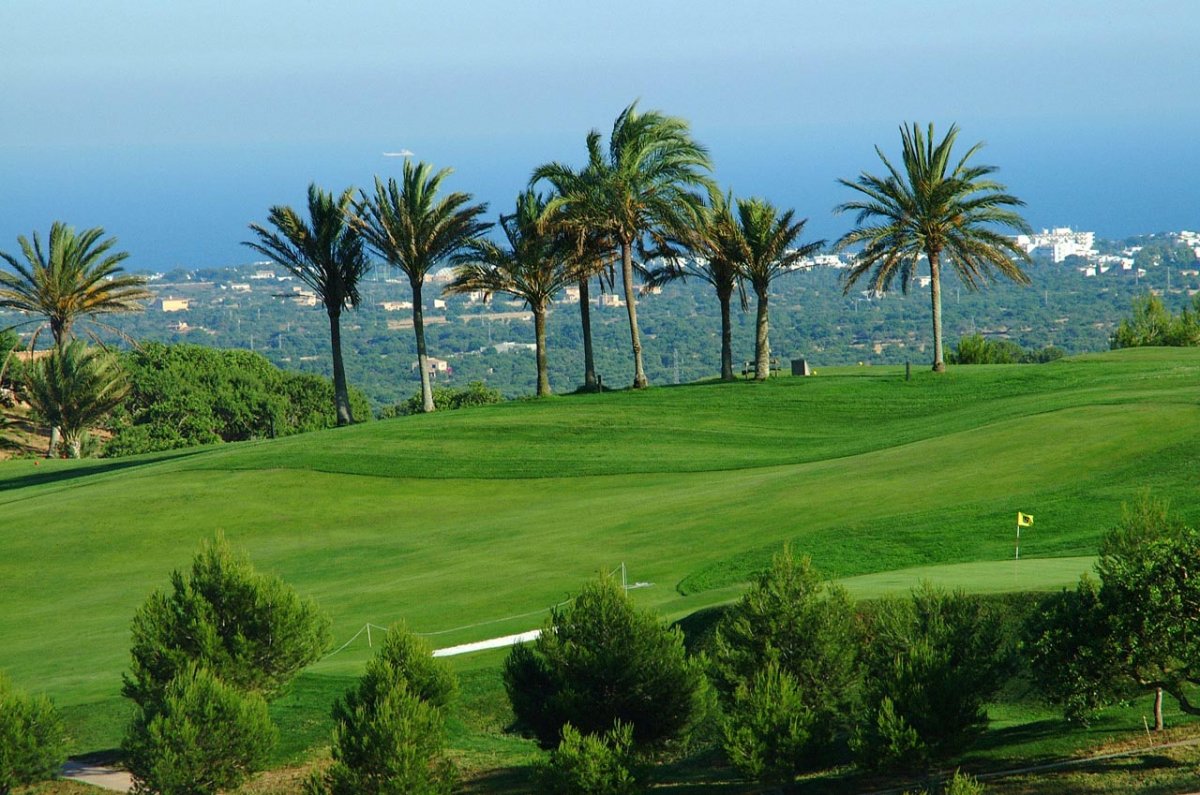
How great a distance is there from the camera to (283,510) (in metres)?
37.8

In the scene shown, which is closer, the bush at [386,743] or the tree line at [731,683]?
the tree line at [731,683]

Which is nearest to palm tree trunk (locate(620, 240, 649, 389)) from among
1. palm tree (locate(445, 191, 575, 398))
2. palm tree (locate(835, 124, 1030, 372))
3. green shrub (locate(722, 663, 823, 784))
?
palm tree (locate(445, 191, 575, 398))

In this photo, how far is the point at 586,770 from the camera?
54.7ft

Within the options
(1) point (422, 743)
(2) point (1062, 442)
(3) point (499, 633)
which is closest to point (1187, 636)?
(1) point (422, 743)

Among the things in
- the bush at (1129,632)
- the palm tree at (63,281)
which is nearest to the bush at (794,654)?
the bush at (1129,632)

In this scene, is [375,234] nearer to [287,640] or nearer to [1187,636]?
[287,640]

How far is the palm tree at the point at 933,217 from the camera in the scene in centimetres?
4972

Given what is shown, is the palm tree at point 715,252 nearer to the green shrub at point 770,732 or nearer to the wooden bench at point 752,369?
the wooden bench at point 752,369

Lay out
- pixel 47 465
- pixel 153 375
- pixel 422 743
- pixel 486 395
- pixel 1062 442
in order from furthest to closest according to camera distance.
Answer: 1. pixel 153 375
2. pixel 486 395
3. pixel 47 465
4. pixel 1062 442
5. pixel 422 743

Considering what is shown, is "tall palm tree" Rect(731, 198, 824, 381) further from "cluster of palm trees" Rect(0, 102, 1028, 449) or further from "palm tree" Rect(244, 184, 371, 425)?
"palm tree" Rect(244, 184, 371, 425)

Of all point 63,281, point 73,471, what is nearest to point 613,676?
point 73,471

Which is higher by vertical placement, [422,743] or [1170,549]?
[1170,549]

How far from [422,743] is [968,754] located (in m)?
6.88

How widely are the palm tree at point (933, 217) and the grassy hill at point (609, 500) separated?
397cm
